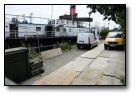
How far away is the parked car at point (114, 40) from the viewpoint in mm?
3706

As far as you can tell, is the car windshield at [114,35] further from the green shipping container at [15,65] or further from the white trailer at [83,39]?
the green shipping container at [15,65]

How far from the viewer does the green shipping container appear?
347 cm

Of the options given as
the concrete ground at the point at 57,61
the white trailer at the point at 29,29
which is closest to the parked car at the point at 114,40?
the concrete ground at the point at 57,61

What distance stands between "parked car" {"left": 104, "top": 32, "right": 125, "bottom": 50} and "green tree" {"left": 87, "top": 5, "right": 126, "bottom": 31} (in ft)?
0.57

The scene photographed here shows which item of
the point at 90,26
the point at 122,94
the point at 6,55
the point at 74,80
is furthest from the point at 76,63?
the point at 6,55

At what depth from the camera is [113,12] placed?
375 cm

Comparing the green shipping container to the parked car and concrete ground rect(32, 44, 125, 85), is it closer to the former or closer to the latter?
concrete ground rect(32, 44, 125, 85)

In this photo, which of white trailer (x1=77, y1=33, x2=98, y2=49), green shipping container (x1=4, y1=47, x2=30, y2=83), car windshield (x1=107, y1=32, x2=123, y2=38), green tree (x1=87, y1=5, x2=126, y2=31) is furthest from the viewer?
white trailer (x1=77, y1=33, x2=98, y2=49)

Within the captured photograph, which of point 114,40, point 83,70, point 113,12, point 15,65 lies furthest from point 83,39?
point 15,65

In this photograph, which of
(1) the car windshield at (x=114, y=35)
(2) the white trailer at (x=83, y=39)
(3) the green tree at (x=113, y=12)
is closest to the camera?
(3) the green tree at (x=113, y=12)

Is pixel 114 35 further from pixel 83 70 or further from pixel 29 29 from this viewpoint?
pixel 29 29

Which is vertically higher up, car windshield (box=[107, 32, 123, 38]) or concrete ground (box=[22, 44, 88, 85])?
car windshield (box=[107, 32, 123, 38])

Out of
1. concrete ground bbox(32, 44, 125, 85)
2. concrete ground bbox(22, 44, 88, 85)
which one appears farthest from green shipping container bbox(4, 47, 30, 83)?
concrete ground bbox(32, 44, 125, 85)

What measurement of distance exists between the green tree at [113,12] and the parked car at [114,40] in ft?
0.57
